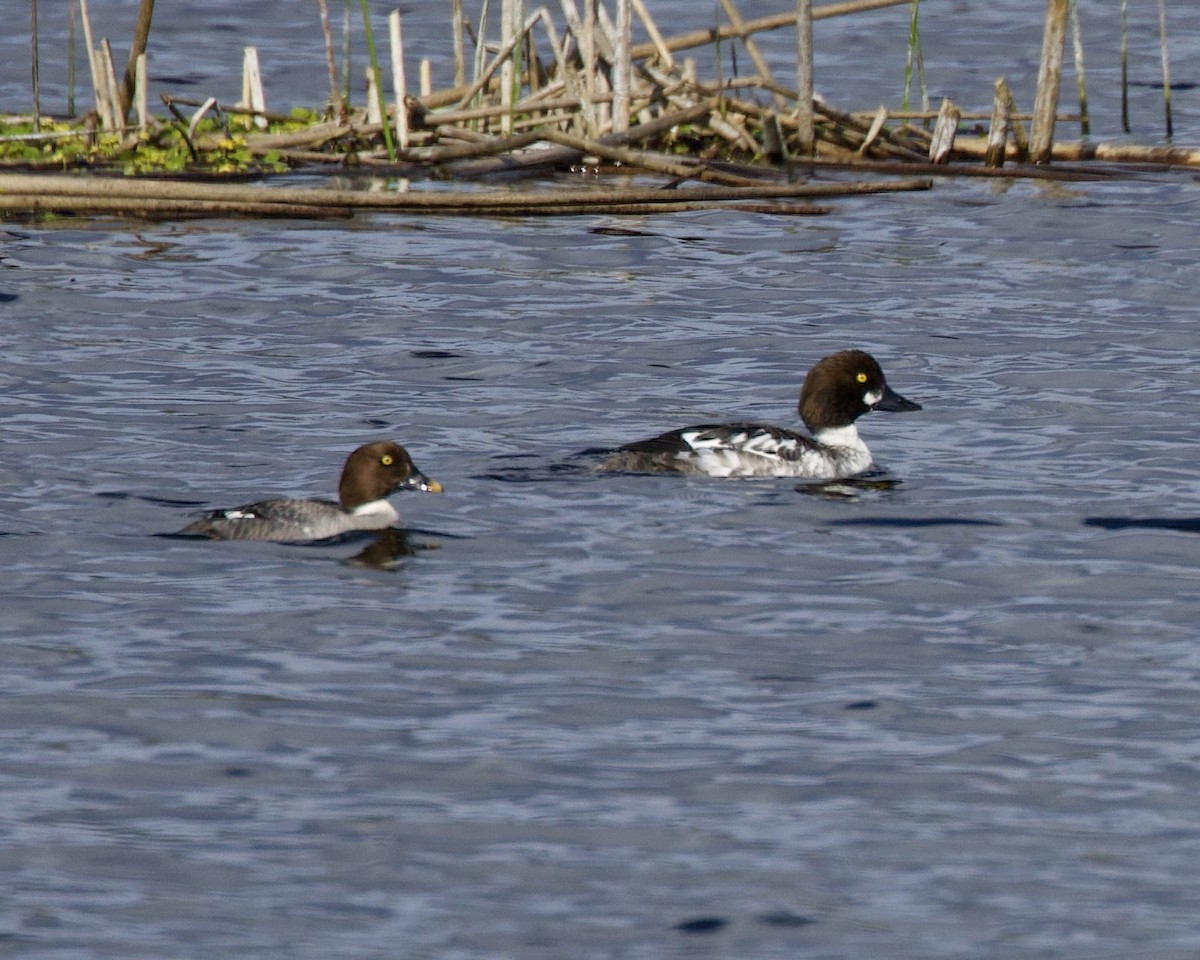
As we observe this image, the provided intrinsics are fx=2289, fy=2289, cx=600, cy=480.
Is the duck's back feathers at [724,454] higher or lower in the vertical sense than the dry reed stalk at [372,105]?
lower

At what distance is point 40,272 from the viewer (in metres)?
17.8

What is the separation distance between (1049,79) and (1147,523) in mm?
10292

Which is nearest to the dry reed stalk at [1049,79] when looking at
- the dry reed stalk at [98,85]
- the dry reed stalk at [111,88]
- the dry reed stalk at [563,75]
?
the dry reed stalk at [563,75]

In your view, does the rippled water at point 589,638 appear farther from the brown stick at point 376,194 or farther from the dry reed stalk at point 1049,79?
the dry reed stalk at point 1049,79

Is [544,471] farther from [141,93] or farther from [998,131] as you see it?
[998,131]

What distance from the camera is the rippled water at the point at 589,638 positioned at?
23.2 feet

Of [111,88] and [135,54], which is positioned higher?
[135,54]

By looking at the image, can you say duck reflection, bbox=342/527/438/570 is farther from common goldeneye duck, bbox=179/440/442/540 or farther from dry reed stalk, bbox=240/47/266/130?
dry reed stalk, bbox=240/47/266/130

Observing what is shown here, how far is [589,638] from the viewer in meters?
9.61

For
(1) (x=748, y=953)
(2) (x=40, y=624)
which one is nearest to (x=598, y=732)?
(1) (x=748, y=953)

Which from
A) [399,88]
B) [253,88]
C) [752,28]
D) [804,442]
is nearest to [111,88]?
[253,88]

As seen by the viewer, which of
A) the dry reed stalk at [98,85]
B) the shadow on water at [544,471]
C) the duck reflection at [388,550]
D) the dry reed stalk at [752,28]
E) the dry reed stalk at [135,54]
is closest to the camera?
the duck reflection at [388,550]

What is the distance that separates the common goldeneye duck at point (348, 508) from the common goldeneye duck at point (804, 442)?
55.9 inches

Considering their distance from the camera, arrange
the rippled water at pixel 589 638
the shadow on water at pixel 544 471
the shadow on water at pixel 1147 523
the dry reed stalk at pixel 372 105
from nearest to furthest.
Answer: the rippled water at pixel 589 638 < the shadow on water at pixel 1147 523 < the shadow on water at pixel 544 471 < the dry reed stalk at pixel 372 105
